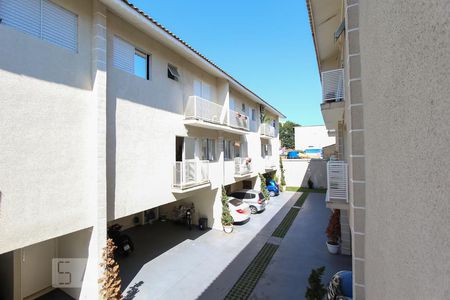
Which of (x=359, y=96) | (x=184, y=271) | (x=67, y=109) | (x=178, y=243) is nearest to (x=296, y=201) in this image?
(x=178, y=243)

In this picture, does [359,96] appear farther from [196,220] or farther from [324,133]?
[324,133]

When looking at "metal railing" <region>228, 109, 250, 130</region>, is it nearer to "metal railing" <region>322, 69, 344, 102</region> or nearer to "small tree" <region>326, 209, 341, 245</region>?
"metal railing" <region>322, 69, 344, 102</region>

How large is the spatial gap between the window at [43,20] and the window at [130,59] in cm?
146

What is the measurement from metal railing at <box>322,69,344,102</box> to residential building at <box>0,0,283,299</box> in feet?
19.7

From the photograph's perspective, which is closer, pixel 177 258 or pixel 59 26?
pixel 59 26

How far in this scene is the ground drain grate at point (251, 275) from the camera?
27.1 feet

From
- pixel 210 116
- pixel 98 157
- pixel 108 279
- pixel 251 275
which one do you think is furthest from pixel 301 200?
pixel 98 157

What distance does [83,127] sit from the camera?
7.02 meters

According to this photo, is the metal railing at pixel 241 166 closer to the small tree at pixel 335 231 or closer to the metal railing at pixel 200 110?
the metal railing at pixel 200 110

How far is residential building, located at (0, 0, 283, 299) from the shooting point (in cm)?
561

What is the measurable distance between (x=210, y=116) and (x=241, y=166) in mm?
5568

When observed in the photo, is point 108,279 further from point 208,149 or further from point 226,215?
point 208,149

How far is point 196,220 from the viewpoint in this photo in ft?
50.8

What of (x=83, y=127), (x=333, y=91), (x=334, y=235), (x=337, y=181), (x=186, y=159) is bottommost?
(x=334, y=235)
